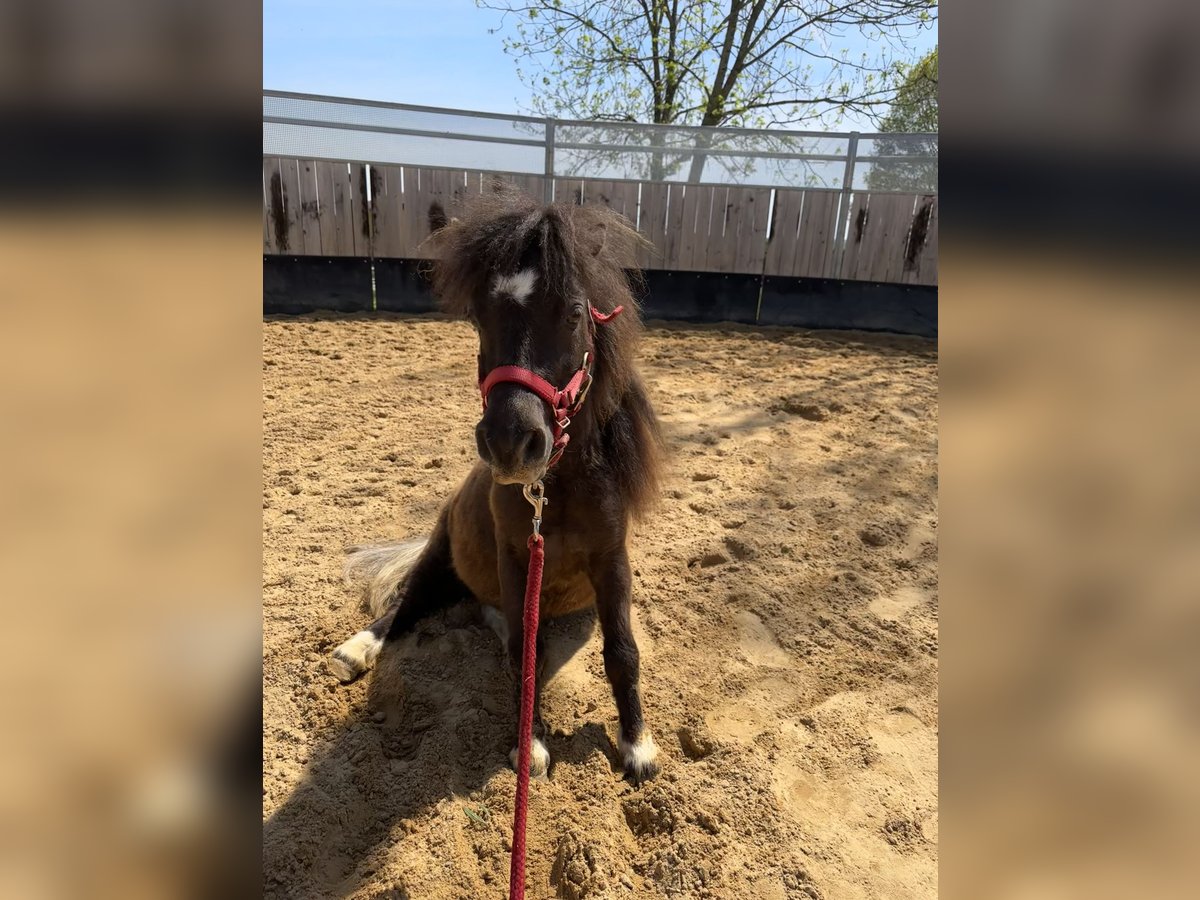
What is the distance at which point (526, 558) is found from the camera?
8.63ft

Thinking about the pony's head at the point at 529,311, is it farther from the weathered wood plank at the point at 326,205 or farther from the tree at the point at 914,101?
the tree at the point at 914,101

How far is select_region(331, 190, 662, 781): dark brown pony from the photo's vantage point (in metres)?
2.10

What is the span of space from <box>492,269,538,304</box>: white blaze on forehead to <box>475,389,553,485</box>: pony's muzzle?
323 mm

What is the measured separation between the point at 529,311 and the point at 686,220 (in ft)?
28.5

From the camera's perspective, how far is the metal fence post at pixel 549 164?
10047 millimetres

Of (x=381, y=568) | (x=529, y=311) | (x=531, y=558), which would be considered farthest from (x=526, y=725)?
(x=381, y=568)

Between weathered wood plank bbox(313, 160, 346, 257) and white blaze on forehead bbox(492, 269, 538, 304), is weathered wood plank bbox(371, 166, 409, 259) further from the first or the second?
white blaze on forehead bbox(492, 269, 538, 304)

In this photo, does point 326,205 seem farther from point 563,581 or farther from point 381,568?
point 563,581

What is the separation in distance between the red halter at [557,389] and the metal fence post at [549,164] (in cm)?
847

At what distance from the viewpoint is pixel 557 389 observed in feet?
7.07
